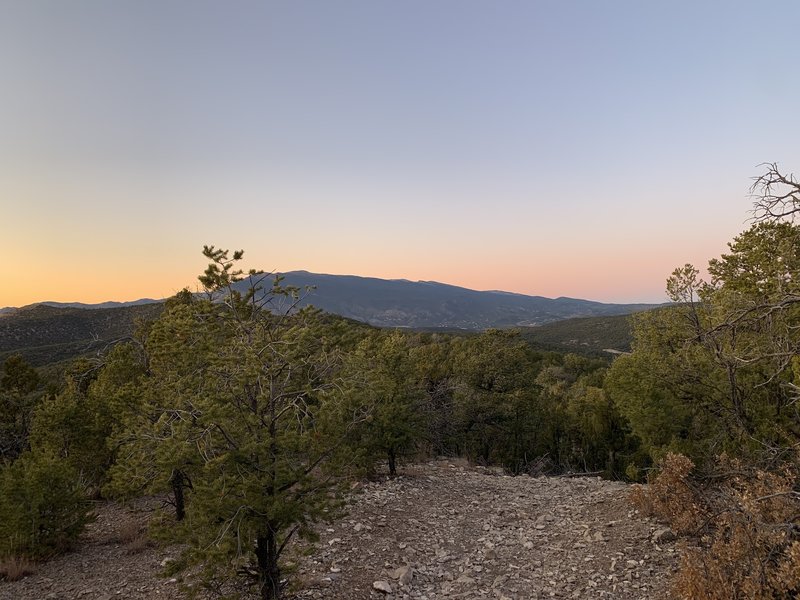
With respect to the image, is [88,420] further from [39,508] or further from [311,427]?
[311,427]

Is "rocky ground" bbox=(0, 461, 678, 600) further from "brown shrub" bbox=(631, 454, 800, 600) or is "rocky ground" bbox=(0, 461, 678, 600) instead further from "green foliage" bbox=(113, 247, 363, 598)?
"green foliage" bbox=(113, 247, 363, 598)

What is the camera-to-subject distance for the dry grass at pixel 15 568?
961 centimetres

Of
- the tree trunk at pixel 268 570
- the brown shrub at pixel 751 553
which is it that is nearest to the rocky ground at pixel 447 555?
the tree trunk at pixel 268 570

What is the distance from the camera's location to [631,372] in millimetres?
14359

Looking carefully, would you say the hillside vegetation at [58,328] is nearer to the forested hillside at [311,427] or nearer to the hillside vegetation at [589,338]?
the forested hillside at [311,427]

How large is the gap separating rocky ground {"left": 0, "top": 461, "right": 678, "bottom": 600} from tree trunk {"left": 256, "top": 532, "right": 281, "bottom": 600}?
1.21ft

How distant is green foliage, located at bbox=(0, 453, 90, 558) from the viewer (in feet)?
33.5

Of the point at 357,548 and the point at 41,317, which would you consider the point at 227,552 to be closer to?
the point at 357,548

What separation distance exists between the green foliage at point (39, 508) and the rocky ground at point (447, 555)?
544 mm

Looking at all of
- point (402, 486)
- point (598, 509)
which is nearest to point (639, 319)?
point (598, 509)

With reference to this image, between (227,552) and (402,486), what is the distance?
9302 mm

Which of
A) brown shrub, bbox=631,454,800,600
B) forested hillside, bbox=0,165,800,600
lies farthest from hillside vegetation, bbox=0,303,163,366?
brown shrub, bbox=631,454,800,600

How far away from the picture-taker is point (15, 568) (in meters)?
9.73

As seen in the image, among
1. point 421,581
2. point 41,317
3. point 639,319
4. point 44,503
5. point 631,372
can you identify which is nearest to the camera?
point 421,581
